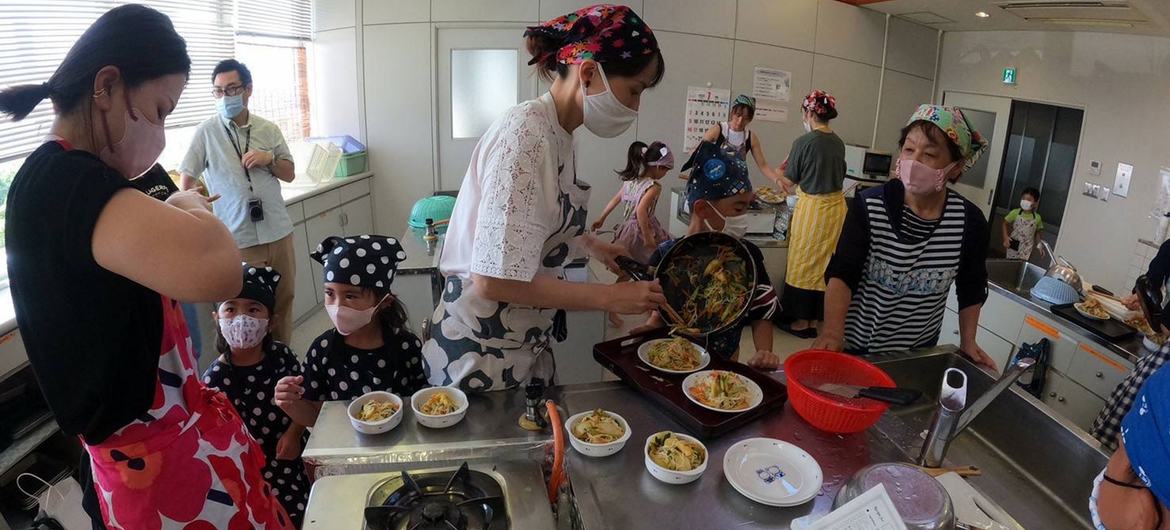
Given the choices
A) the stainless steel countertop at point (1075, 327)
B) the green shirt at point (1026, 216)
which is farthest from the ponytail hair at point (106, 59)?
the green shirt at point (1026, 216)

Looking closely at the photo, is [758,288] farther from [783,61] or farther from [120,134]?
[783,61]

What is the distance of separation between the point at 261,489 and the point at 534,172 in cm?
94

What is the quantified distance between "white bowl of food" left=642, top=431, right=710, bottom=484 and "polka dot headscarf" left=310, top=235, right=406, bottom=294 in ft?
3.10

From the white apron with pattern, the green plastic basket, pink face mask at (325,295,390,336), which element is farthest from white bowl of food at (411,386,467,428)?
the green plastic basket

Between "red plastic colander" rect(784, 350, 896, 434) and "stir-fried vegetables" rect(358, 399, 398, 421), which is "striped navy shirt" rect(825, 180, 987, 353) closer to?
"red plastic colander" rect(784, 350, 896, 434)

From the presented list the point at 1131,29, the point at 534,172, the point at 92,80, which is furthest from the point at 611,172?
the point at 92,80

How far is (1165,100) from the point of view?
395cm

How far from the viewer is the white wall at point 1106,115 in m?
4.04

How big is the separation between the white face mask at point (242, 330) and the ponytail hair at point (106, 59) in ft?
2.93

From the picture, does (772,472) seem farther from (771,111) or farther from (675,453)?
(771,111)

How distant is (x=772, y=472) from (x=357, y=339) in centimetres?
124

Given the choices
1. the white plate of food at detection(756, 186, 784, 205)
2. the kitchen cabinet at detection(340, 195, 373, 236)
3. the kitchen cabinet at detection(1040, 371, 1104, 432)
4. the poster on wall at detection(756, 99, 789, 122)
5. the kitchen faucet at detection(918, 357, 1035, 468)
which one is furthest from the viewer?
the poster on wall at detection(756, 99, 789, 122)

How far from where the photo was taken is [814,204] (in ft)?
13.1

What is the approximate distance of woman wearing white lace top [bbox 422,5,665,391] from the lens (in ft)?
3.97
